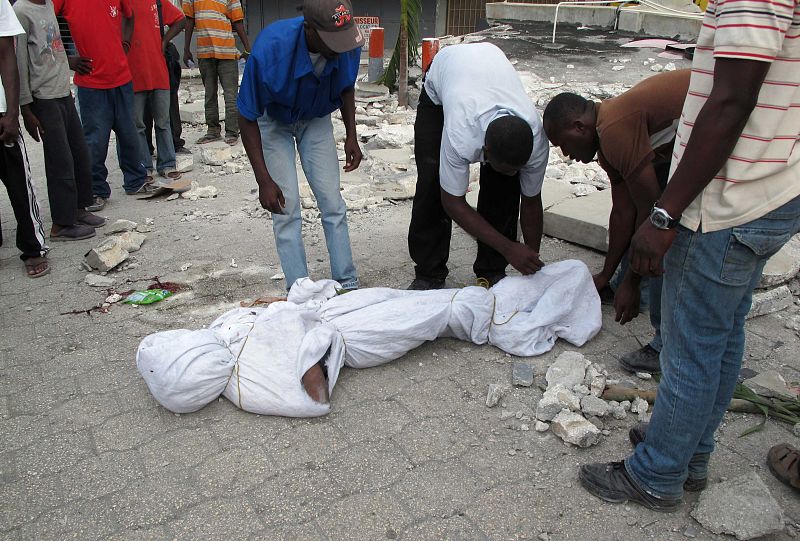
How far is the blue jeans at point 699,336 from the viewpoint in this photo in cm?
171

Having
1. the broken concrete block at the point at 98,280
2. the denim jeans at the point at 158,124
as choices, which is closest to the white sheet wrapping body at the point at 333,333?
the broken concrete block at the point at 98,280

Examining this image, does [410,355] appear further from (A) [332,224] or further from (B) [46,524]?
(B) [46,524]

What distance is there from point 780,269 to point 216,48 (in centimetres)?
583

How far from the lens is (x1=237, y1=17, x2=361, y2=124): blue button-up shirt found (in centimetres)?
303

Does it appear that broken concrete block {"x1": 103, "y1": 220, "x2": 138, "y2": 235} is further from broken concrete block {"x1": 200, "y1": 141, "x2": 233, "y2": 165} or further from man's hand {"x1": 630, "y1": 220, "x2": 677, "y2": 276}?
man's hand {"x1": 630, "y1": 220, "x2": 677, "y2": 276}

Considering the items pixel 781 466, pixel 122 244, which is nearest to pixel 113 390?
pixel 122 244

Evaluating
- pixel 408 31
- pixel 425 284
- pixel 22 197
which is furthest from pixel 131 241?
pixel 408 31

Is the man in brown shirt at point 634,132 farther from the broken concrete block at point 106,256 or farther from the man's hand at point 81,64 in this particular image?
the man's hand at point 81,64

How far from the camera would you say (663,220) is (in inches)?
68.0

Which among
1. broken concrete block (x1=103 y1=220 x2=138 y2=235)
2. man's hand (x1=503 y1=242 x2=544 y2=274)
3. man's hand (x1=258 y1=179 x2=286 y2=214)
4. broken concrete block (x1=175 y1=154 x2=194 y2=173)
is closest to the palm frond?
broken concrete block (x1=175 y1=154 x2=194 y2=173)

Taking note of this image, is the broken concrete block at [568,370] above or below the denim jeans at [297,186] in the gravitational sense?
below

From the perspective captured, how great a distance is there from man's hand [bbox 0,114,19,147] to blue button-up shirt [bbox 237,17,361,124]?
4.98 feet

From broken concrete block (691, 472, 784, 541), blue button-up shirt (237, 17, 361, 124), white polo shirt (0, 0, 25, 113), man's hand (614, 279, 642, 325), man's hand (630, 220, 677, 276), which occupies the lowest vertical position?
broken concrete block (691, 472, 784, 541)

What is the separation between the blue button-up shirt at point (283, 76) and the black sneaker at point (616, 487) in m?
2.16
